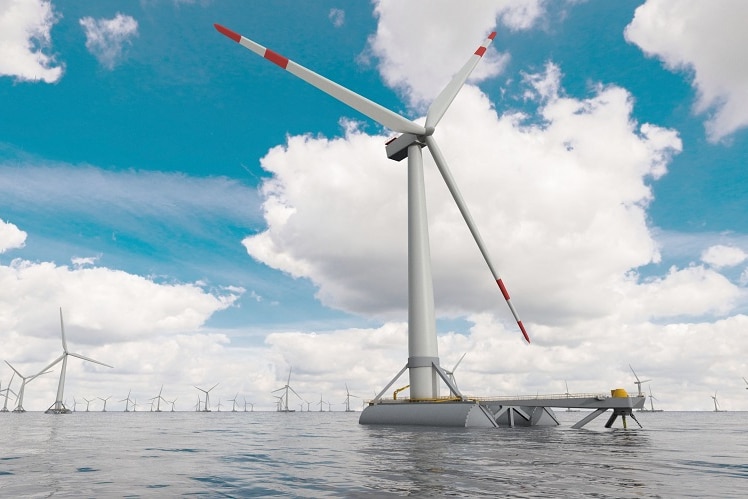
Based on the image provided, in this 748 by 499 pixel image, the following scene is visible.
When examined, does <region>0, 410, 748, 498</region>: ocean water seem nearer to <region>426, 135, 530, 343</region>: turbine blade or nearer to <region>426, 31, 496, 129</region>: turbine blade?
<region>426, 135, 530, 343</region>: turbine blade

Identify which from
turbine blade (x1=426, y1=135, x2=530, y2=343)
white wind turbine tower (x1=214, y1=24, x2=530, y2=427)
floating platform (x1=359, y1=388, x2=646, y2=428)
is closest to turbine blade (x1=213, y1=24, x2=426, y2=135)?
white wind turbine tower (x1=214, y1=24, x2=530, y2=427)

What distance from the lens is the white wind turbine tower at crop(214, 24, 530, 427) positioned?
77.1 m

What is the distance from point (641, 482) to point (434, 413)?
51665 mm

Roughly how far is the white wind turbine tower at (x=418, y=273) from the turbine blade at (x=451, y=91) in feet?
0.69

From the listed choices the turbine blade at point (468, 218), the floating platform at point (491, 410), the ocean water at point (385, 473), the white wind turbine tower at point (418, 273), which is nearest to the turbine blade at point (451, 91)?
the white wind turbine tower at point (418, 273)

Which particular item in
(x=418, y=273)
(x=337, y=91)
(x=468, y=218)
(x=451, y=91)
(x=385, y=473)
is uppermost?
(x=451, y=91)

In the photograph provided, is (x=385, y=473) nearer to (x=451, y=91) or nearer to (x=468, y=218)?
(x=468, y=218)

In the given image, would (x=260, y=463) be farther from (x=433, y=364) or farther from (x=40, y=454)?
(x=433, y=364)

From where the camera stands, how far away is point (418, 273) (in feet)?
282

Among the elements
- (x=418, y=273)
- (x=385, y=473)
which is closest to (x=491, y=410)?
(x=418, y=273)

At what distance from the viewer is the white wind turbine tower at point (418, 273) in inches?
3034

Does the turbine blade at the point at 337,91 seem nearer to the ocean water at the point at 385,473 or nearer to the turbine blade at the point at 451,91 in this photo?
the turbine blade at the point at 451,91

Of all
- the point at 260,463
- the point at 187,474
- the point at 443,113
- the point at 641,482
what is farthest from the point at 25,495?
the point at 443,113

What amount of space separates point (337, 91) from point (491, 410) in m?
58.7
